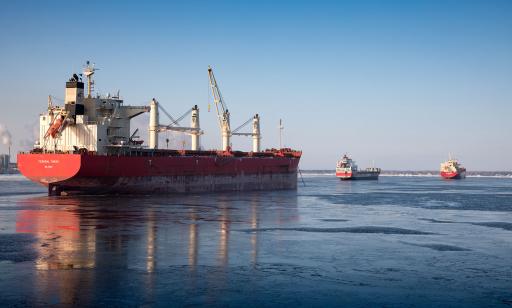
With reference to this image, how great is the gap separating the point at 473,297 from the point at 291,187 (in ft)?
187

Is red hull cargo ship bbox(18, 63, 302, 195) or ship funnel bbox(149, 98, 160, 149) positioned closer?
red hull cargo ship bbox(18, 63, 302, 195)

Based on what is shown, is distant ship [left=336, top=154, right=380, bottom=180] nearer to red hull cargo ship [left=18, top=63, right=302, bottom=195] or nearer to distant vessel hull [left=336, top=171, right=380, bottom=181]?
distant vessel hull [left=336, top=171, right=380, bottom=181]

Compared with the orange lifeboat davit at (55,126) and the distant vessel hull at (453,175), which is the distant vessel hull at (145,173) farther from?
the distant vessel hull at (453,175)

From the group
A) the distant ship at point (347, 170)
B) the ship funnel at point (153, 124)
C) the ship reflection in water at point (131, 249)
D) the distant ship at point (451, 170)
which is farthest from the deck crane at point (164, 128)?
the distant ship at point (451, 170)

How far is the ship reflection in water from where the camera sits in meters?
11.1

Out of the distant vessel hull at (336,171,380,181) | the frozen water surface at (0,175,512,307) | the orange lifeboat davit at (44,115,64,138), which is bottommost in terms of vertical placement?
the frozen water surface at (0,175,512,307)

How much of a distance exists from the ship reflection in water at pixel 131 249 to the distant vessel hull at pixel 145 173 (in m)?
10.2

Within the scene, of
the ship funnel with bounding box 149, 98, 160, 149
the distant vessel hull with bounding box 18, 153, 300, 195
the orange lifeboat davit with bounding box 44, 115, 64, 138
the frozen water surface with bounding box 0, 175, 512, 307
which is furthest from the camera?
the ship funnel with bounding box 149, 98, 160, 149

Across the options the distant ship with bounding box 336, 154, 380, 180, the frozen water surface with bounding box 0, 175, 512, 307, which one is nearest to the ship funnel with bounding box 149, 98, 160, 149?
the frozen water surface with bounding box 0, 175, 512, 307

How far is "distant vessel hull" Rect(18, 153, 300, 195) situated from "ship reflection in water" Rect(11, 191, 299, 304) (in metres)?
10.2

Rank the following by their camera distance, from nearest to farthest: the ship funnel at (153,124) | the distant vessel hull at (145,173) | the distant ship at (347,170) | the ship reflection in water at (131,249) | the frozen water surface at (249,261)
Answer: the frozen water surface at (249,261) < the ship reflection in water at (131,249) < the distant vessel hull at (145,173) < the ship funnel at (153,124) < the distant ship at (347,170)

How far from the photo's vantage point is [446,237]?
2011cm

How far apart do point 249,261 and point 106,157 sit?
91.9 feet

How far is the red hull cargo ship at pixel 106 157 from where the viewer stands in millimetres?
38969
